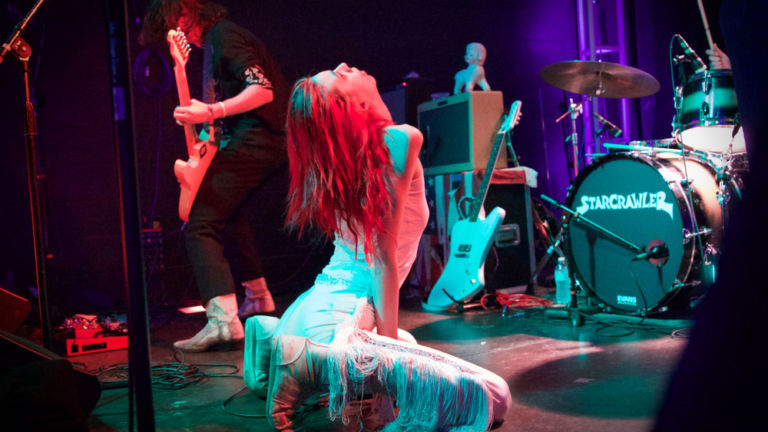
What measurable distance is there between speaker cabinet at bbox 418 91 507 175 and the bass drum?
1062mm

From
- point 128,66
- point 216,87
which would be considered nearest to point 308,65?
point 216,87

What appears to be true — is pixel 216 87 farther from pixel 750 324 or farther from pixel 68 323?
pixel 750 324

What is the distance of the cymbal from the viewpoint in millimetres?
3758

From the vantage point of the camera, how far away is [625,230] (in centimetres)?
387

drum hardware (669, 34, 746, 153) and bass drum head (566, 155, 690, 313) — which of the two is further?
bass drum head (566, 155, 690, 313)

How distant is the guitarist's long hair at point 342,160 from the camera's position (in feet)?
→ 6.52

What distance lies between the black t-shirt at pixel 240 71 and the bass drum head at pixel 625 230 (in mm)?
2115

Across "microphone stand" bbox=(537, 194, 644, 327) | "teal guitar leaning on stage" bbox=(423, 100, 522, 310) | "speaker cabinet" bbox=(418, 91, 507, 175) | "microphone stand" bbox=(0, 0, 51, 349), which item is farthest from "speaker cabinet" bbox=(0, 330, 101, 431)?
"speaker cabinet" bbox=(418, 91, 507, 175)

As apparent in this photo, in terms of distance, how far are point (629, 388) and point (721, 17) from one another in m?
1.64

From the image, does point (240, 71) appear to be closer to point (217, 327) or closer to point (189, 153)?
point (189, 153)

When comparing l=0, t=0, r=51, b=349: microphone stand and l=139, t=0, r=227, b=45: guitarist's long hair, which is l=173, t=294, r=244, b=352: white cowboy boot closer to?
l=0, t=0, r=51, b=349: microphone stand

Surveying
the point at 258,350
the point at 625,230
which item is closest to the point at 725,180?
the point at 625,230

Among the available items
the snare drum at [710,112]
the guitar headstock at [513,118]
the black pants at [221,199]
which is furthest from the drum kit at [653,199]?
the black pants at [221,199]

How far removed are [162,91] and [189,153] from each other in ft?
6.94
